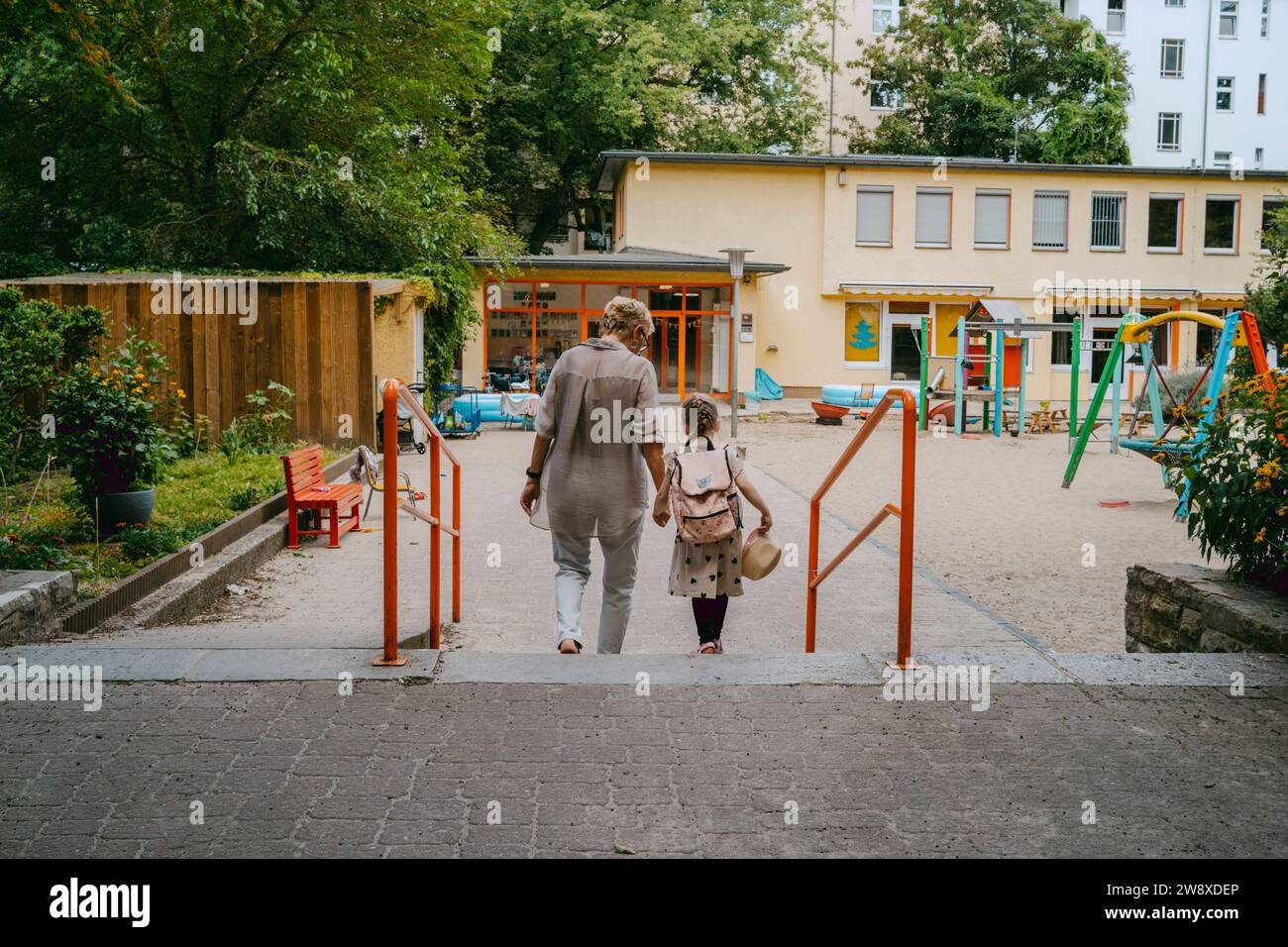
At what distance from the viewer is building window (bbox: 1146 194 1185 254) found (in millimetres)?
36250

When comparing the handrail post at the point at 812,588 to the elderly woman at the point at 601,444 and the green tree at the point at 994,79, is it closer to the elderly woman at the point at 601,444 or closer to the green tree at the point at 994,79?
the elderly woman at the point at 601,444

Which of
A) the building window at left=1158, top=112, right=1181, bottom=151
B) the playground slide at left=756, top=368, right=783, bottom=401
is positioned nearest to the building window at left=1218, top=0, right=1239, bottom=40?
the building window at left=1158, top=112, right=1181, bottom=151

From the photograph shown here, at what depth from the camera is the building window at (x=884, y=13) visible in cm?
5181

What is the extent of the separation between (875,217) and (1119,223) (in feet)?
25.0

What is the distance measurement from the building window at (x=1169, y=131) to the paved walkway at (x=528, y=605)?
48.0m

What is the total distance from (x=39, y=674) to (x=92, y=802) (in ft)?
4.16

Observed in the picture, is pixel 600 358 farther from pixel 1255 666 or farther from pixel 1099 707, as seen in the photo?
pixel 1255 666

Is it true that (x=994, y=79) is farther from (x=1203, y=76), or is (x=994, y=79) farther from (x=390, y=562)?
(x=390, y=562)

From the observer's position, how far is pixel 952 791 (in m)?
3.77

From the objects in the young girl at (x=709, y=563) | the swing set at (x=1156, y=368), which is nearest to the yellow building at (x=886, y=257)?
the swing set at (x=1156, y=368)

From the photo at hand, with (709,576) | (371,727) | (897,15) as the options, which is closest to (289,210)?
(709,576)

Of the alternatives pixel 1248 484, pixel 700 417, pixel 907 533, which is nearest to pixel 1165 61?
pixel 1248 484

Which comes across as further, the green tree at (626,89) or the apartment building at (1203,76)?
the apartment building at (1203,76)

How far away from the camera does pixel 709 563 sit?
254 inches
